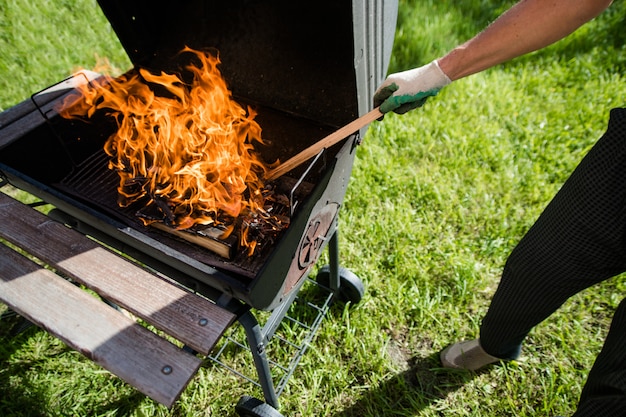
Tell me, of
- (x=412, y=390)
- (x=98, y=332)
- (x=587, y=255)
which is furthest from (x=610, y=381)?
(x=98, y=332)

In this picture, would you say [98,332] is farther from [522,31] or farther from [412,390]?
[522,31]

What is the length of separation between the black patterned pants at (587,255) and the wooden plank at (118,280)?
1.10 metres

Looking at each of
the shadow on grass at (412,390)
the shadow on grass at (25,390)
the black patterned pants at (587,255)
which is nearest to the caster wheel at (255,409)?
the shadow on grass at (412,390)

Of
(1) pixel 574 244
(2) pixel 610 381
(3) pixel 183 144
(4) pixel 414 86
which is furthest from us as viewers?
(3) pixel 183 144

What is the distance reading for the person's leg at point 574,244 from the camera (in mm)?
1285

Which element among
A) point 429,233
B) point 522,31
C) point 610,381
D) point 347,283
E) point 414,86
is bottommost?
point 610,381

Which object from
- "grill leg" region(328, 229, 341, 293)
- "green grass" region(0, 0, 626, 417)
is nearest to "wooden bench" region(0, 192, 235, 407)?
"grill leg" region(328, 229, 341, 293)

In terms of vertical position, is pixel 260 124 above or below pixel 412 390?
above

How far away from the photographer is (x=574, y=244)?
1.39m

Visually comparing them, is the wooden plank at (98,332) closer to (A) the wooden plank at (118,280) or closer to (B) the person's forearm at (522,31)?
(A) the wooden plank at (118,280)

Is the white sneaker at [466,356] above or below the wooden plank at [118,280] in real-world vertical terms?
above

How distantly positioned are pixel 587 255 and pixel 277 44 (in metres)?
1.49

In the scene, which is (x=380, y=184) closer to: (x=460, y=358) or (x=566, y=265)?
(x=460, y=358)

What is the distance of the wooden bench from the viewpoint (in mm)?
1210
